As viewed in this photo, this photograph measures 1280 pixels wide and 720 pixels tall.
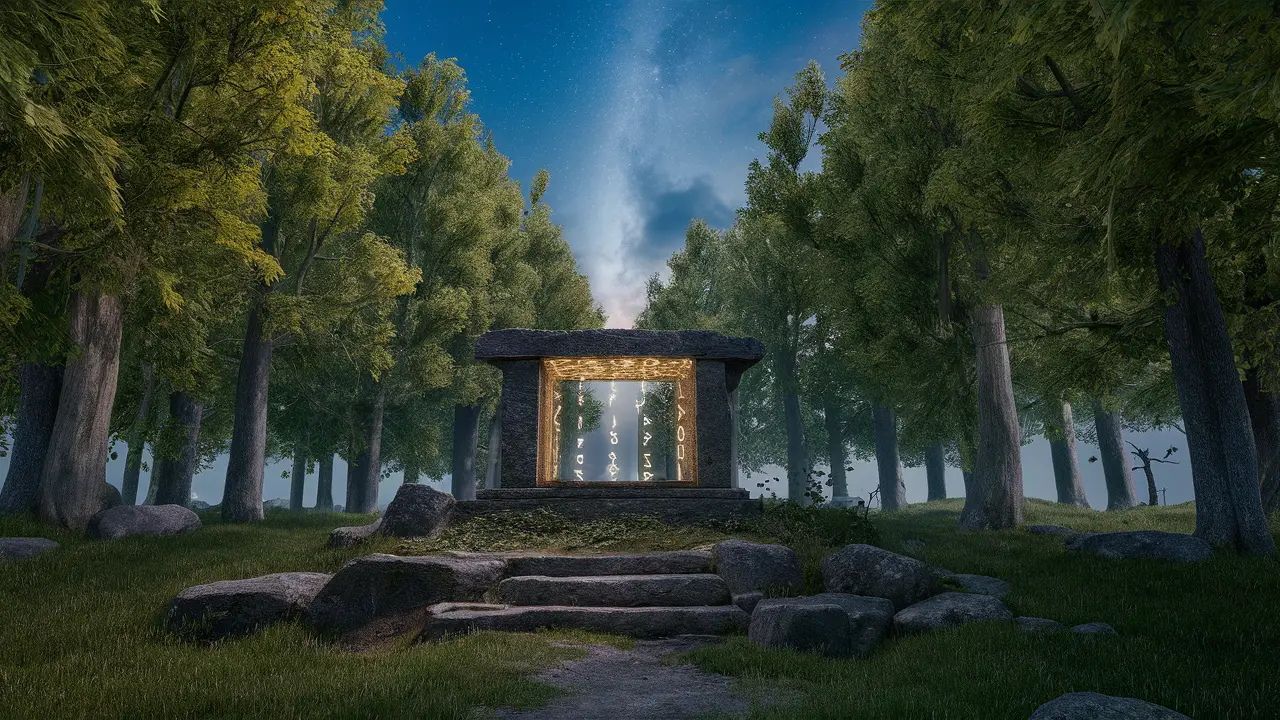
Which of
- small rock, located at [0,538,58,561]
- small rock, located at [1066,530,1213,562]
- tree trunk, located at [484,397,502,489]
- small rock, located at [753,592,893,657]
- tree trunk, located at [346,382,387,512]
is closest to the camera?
small rock, located at [753,592,893,657]

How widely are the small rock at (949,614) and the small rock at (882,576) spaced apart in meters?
0.88

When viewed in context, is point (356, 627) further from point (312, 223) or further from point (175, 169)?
point (312, 223)

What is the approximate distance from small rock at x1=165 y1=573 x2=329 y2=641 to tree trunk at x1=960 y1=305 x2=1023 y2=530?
14051 mm

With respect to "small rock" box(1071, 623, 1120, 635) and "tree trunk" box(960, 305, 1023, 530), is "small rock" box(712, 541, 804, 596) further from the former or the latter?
"tree trunk" box(960, 305, 1023, 530)

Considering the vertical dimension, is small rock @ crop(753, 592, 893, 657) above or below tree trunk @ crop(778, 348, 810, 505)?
below

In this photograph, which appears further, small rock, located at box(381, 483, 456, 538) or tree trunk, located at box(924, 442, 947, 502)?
tree trunk, located at box(924, 442, 947, 502)

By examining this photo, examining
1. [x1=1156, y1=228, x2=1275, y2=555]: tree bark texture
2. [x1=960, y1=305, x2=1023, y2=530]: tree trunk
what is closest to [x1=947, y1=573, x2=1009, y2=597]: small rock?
[x1=1156, y1=228, x2=1275, y2=555]: tree bark texture

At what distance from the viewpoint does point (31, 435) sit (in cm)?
1546

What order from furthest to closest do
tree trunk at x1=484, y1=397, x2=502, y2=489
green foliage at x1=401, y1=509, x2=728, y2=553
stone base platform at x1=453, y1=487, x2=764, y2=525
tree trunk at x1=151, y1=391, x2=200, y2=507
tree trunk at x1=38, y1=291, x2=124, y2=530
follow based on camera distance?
tree trunk at x1=484, y1=397, x2=502, y2=489, tree trunk at x1=151, y1=391, x2=200, y2=507, tree trunk at x1=38, y1=291, x2=124, y2=530, stone base platform at x1=453, y1=487, x2=764, y2=525, green foliage at x1=401, y1=509, x2=728, y2=553

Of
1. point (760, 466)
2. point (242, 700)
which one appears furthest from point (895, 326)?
point (760, 466)

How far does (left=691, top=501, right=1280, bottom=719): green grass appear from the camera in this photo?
5.40 metres

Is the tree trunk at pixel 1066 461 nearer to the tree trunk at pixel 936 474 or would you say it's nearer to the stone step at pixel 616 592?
the tree trunk at pixel 936 474

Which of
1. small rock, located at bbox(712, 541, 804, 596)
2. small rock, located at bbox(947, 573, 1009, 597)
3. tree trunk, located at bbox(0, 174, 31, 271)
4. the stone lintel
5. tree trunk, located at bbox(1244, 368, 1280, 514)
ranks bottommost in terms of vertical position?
small rock, located at bbox(947, 573, 1009, 597)

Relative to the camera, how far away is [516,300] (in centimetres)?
2795
